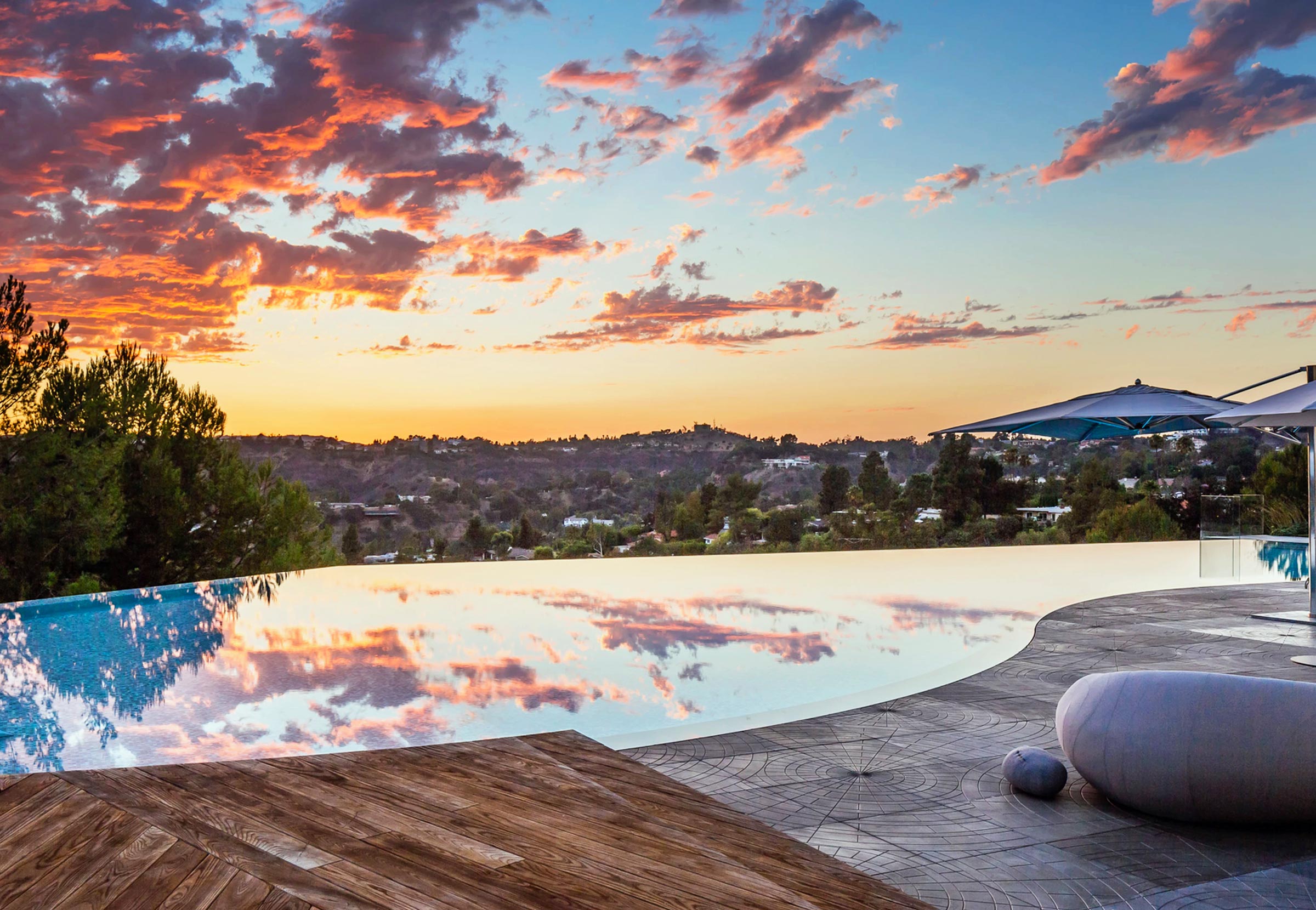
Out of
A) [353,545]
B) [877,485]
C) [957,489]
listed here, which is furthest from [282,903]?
[957,489]

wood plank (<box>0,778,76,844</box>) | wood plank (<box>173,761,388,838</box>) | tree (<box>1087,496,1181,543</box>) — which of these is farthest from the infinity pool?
tree (<box>1087,496,1181,543</box>)

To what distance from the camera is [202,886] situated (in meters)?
2.29

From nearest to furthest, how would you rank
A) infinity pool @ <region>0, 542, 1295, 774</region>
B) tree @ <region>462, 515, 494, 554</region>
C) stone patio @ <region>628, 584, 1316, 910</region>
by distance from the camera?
stone patio @ <region>628, 584, 1316, 910</region> < infinity pool @ <region>0, 542, 1295, 774</region> < tree @ <region>462, 515, 494, 554</region>

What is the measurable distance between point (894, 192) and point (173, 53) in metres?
10.3

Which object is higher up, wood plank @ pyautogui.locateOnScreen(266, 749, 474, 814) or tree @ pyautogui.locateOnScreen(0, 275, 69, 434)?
tree @ pyautogui.locateOnScreen(0, 275, 69, 434)

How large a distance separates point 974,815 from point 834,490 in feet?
53.5

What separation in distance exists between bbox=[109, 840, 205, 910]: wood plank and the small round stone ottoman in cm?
294

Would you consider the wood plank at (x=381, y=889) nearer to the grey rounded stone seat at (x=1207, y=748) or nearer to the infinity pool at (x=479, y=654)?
the infinity pool at (x=479, y=654)

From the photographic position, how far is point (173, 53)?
12.3 m

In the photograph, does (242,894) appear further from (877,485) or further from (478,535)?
(877,485)

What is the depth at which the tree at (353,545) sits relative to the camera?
55.7ft

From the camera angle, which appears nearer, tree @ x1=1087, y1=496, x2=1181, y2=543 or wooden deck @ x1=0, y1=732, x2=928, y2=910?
wooden deck @ x1=0, y1=732, x2=928, y2=910

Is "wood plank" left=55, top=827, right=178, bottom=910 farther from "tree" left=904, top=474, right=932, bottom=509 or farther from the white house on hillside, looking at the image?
"tree" left=904, top=474, right=932, bottom=509

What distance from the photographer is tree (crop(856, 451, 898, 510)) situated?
19.7 meters
